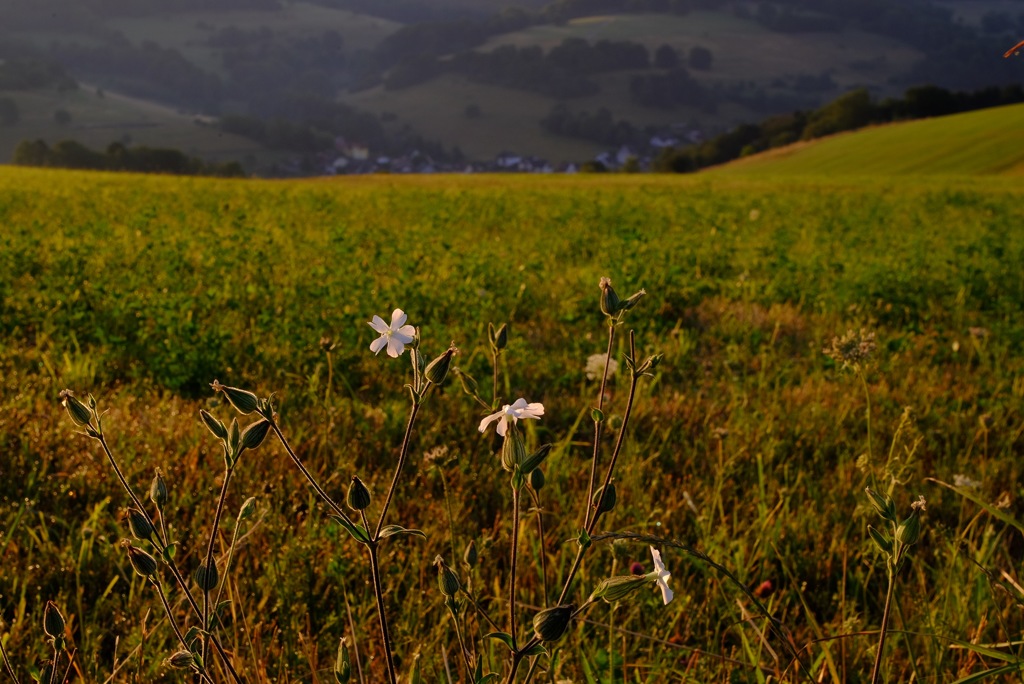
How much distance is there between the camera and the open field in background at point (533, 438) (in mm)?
2059

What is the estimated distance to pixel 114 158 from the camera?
3912 inches

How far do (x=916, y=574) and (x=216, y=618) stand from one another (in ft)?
7.21

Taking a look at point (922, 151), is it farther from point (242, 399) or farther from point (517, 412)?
point (242, 399)

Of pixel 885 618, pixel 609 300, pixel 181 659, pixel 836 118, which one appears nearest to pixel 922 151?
pixel 836 118

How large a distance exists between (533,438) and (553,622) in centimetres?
209

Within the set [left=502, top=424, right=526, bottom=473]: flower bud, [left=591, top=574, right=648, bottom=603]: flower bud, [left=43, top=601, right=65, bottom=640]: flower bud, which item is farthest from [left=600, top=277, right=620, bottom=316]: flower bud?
A: [left=43, top=601, right=65, bottom=640]: flower bud

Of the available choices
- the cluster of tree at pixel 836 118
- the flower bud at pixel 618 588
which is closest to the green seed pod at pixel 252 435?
the flower bud at pixel 618 588

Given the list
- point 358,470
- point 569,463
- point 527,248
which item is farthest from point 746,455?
point 527,248

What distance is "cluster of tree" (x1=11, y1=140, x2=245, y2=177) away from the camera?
98250mm

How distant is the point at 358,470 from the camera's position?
2887 mm

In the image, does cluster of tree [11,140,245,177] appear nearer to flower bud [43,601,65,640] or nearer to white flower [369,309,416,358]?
flower bud [43,601,65,640]

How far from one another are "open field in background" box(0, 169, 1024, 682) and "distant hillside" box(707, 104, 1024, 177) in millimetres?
37350

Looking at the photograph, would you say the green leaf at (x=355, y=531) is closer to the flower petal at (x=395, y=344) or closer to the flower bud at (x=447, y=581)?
the flower bud at (x=447, y=581)

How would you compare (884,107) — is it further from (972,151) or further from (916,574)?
(916,574)
